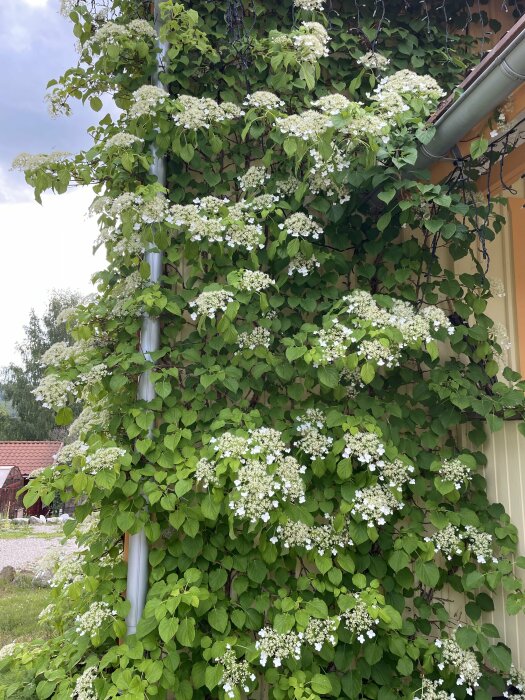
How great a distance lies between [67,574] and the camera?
6.61 feet

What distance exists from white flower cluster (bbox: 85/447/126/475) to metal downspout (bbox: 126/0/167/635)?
313 mm

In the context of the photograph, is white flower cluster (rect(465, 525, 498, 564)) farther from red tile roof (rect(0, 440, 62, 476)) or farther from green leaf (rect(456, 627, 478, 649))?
red tile roof (rect(0, 440, 62, 476))

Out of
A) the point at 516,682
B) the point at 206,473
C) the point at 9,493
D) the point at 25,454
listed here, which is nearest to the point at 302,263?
the point at 206,473

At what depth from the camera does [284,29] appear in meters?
2.50

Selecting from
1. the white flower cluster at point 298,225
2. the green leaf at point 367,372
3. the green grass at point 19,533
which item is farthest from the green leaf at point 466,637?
the green grass at point 19,533

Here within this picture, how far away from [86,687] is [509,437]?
1.82 meters

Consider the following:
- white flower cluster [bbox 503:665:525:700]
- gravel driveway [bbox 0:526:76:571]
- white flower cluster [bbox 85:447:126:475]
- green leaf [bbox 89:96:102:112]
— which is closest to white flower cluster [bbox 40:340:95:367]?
white flower cluster [bbox 85:447:126:475]

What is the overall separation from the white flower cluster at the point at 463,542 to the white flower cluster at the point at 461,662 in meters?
0.29

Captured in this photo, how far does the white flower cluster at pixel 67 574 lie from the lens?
6.59ft

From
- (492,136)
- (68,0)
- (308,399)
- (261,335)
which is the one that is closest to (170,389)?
(261,335)

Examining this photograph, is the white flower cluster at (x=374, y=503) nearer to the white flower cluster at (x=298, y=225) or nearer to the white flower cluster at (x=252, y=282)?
the white flower cluster at (x=252, y=282)

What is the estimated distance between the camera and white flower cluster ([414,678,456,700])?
70.1 inches

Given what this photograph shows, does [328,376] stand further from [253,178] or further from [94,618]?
[94,618]

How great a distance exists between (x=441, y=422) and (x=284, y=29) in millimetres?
2035
